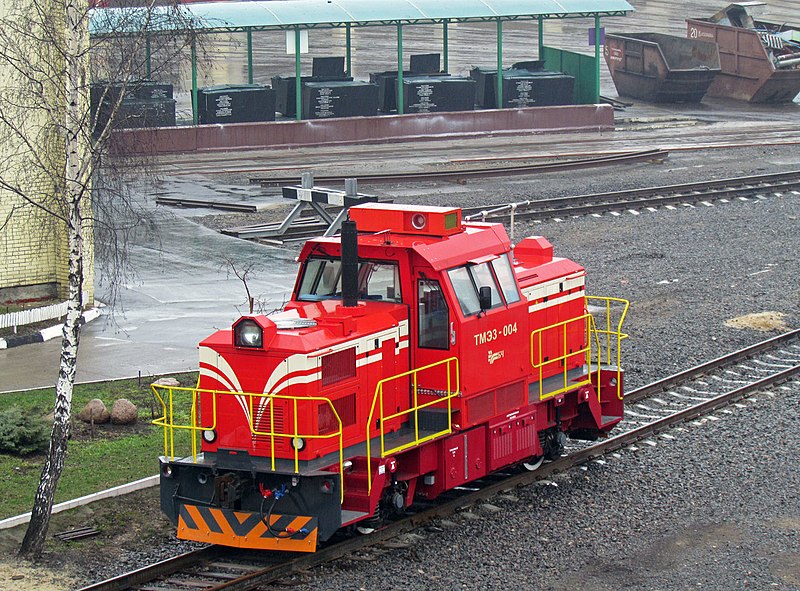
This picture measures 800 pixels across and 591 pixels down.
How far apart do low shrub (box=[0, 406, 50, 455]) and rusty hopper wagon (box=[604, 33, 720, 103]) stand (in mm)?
36375

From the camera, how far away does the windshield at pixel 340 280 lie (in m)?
12.7

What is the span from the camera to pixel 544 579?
11602 mm

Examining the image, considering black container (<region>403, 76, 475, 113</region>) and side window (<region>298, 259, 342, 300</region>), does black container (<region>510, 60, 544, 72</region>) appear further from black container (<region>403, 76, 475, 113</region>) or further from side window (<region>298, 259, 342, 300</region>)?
side window (<region>298, 259, 342, 300</region>)

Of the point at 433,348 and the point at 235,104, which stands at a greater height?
the point at 235,104

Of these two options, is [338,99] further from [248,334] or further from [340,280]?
[248,334]

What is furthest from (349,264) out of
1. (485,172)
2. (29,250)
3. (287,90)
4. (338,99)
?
(287,90)

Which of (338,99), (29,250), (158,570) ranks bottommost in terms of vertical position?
(158,570)

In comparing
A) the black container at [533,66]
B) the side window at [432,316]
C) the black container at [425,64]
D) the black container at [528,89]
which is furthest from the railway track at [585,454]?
the black container at [425,64]

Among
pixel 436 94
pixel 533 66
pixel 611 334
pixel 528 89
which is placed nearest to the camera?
pixel 611 334

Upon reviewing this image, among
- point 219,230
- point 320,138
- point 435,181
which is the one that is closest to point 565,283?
point 219,230

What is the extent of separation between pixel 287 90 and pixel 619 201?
1449 cm

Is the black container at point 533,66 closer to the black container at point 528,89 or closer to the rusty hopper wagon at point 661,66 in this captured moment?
the black container at point 528,89

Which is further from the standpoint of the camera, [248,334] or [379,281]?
[379,281]

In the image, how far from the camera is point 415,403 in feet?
41.2
